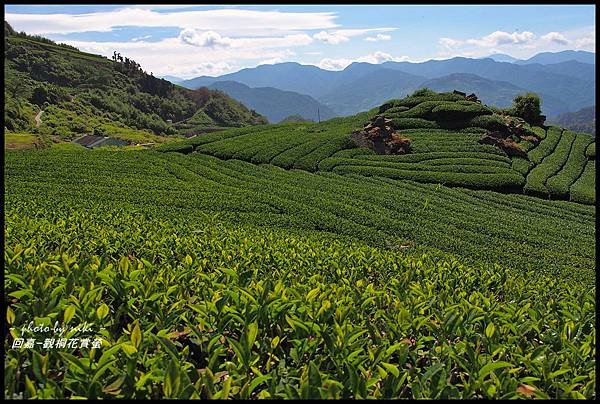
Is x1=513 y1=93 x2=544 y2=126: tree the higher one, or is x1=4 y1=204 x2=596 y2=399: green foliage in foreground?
x1=513 y1=93 x2=544 y2=126: tree

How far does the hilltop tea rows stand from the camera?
30156mm

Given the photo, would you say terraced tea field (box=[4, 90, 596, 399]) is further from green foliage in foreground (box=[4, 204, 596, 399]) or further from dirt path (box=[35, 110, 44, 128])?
dirt path (box=[35, 110, 44, 128])

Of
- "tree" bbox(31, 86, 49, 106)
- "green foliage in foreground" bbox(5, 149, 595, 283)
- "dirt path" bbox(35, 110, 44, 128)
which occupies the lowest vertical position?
"green foliage in foreground" bbox(5, 149, 595, 283)

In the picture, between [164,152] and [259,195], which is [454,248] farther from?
[164,152]

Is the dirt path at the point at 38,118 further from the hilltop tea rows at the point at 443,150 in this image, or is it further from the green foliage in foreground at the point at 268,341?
the green foliage in foreground at the point at 268,341

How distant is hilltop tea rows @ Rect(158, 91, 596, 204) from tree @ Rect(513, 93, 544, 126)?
1.69 metres

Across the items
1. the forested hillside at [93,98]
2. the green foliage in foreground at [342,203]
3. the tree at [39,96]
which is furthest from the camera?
the tree at [39,96]

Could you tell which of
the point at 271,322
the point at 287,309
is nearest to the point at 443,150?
the point at 287,309

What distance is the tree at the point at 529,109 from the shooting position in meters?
46.8

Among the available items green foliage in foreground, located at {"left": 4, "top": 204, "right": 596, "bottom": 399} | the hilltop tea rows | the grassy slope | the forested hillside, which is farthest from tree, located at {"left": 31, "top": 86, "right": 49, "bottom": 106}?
green foliage in foreground, located at {"left": 4, "top": 204, "right": 596, "bottom": 399}

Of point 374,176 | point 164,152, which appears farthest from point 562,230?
point 164,152

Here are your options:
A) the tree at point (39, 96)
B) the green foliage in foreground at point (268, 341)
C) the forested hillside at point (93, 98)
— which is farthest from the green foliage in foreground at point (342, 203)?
the tree at point (39, 96)

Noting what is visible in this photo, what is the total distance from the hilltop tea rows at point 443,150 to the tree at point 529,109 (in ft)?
5.54

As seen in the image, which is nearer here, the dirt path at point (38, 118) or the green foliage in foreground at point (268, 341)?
the green foliage in foreground at point (268, 341)
